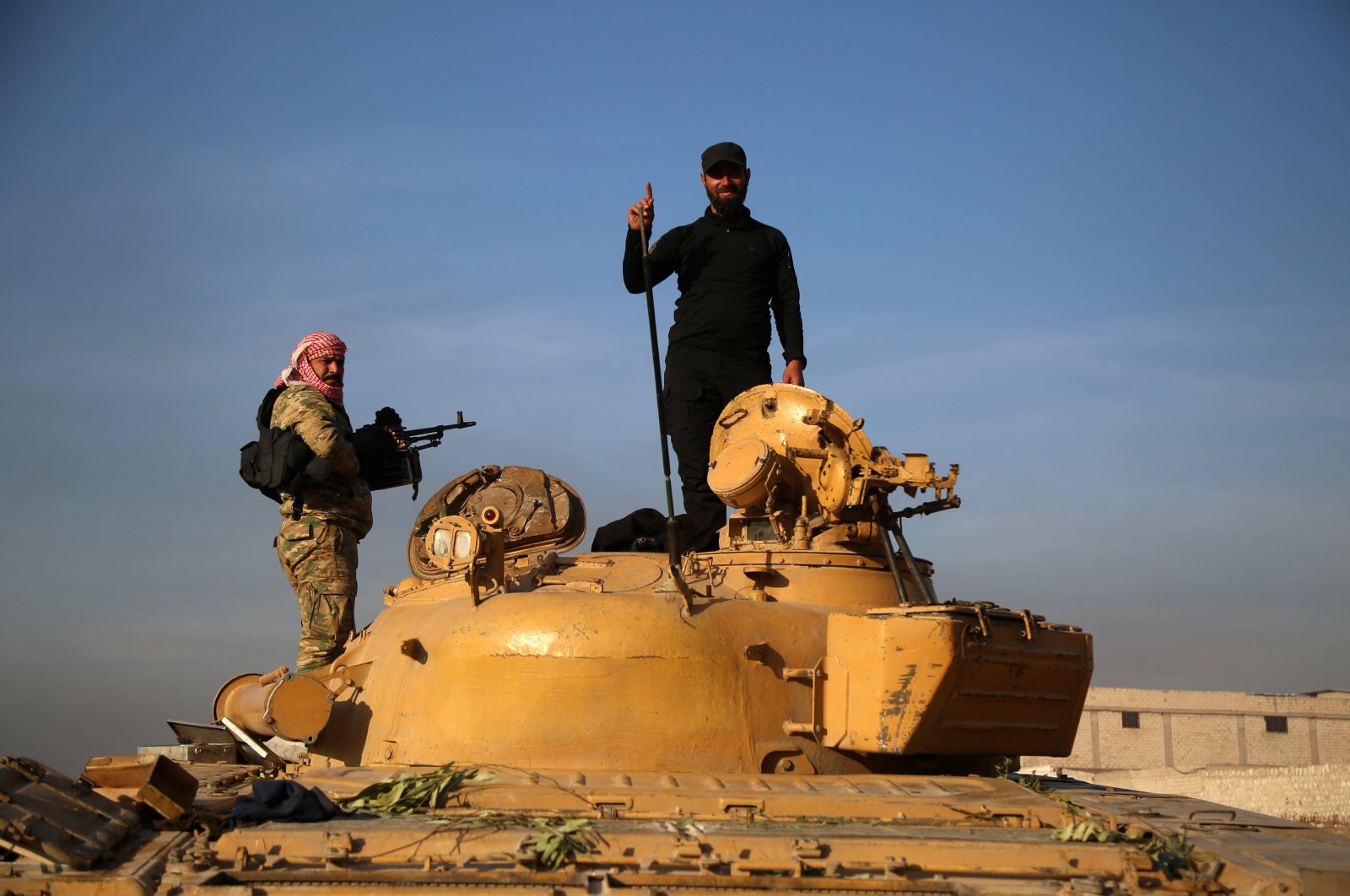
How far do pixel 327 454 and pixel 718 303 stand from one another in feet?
11.0

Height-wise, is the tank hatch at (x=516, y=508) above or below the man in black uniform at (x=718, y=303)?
below

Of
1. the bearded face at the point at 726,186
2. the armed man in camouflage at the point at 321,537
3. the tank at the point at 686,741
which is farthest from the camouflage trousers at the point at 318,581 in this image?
the bearded face at the point at 726,186

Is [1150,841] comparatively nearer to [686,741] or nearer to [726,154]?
[686,741]

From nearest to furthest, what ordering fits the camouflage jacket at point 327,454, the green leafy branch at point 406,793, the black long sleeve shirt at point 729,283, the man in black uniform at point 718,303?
1. the green leafy branch at point 406,793
2. the camouflage jacket at point 327,454
3. the man in black uniform at point 718,303
4. the black long sleeve shirt at point 729,283

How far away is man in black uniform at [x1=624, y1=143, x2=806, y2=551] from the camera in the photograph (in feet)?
37.1

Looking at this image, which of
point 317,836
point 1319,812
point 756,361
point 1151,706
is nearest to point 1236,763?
point 1151,706

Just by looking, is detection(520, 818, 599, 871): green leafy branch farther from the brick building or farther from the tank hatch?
the brick building

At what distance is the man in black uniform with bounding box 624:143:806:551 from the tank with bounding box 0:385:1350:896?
106 centimetres

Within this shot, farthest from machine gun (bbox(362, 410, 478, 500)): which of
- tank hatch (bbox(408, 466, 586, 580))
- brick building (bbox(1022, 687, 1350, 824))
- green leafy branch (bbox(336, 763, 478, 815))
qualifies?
brick building (bbox(1022, 687, 1350, 824))

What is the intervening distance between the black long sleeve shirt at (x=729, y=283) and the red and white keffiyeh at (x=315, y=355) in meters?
2.32

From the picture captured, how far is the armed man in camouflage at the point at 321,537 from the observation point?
10492mm

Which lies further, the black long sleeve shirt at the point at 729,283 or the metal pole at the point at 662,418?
the black long sleeve shirt at the point at 729,283

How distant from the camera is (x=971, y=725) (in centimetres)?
812

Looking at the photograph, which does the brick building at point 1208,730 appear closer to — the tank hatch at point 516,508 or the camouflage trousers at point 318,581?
the tank hatch at point 516,508
